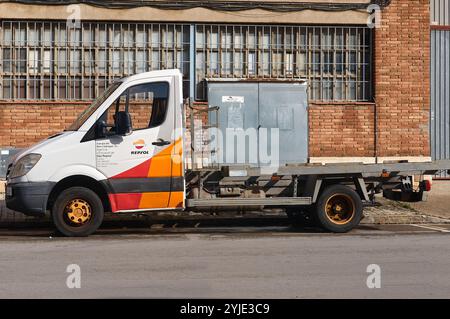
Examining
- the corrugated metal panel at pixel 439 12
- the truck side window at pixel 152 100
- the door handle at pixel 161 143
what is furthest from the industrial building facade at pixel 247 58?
the door handle at pixel 161 143

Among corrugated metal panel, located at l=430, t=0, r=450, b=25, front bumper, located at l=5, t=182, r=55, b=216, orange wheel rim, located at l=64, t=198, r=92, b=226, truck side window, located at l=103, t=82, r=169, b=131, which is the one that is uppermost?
corrugated metal panel, located at l=430, t=0, r=450, b=25

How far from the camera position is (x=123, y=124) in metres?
11.3

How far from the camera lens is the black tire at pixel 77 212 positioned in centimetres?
1126

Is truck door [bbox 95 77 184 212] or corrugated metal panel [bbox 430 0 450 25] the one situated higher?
corrugated metal panel [bbox 430 0 450 25]

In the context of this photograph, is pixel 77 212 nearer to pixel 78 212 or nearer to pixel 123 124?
pixel 78 212

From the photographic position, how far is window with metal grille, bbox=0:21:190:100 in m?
16.8

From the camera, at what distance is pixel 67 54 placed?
16.9 meters

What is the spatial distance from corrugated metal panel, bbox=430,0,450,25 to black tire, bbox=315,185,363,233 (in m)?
7.41

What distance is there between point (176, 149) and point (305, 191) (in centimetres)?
231

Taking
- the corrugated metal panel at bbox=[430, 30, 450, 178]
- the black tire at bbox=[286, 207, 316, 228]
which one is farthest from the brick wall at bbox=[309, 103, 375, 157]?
the black tire at bbox=[286, 207, 316, 228]

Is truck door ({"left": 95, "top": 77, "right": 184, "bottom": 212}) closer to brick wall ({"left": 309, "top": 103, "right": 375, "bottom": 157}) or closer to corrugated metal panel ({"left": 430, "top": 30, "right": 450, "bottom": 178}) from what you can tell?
brick wall ({"left": 309, "top": 103, "right": 375, "bottom": 157})
